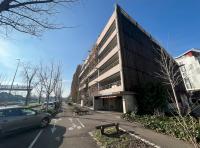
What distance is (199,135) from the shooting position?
21.6ft

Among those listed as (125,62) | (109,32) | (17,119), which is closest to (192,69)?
(109,32)

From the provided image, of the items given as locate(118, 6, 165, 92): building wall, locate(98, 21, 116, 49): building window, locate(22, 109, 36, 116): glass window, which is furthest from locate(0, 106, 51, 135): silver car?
locate(98, 21, 116, 49): building window

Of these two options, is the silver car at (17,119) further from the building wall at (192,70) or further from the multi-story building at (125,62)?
the building wall at (192,70)

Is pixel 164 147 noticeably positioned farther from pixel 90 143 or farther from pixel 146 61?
pixel 146 61

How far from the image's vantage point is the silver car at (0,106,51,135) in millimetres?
8770

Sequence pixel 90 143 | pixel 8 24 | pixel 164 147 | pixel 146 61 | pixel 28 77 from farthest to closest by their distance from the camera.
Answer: pixel 28 77
pixel 146 61
pixel 90 143
pixel 164 147
pixel 8 24

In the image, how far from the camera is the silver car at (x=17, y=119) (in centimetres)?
877

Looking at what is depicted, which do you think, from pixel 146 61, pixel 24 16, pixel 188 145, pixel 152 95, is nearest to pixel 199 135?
pixel 188 145

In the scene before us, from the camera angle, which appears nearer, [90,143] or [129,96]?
[90,143]

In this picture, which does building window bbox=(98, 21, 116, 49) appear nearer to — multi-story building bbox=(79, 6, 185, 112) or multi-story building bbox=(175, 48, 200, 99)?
multi-story building bbox=(79, 6, 185, 112)

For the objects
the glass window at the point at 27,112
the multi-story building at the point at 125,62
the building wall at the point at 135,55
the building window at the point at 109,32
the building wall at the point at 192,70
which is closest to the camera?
the glass window at the point at 27,112

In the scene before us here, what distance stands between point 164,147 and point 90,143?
130 inches

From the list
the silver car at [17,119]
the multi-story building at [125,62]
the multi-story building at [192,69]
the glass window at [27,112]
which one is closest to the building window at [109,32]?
the multi-story building at [125,62]

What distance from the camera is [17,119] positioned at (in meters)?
9.48
